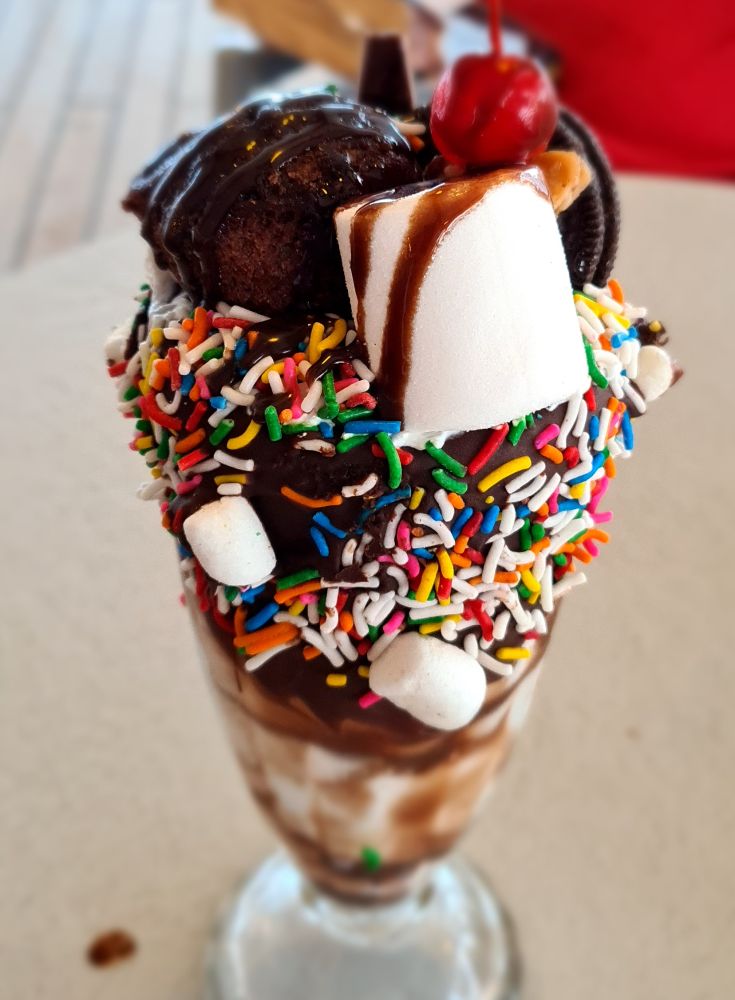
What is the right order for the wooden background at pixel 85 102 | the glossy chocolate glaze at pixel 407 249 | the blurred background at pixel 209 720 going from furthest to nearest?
the wooden background at pixel 85 102
the blurred background at pixel 209 720
the glossy chocolate glaze at pixel 407 249

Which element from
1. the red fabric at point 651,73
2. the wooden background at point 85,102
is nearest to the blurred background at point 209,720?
the red fabric at point 651,73

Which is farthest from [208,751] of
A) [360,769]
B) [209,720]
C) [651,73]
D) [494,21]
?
[651,73]

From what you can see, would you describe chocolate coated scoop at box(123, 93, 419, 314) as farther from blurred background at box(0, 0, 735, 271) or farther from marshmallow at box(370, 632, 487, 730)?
blurred background at box(0, 0, 735, 271)

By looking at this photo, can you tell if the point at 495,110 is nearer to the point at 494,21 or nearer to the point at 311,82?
the point at 494,21

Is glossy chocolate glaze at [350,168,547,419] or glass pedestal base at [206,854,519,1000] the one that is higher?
glossy chocolate glaze at [350,168,547,419]

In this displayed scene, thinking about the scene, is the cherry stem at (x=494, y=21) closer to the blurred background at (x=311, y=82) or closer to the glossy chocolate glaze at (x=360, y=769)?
the glossy chocolate glaze at (x=360, y=769)

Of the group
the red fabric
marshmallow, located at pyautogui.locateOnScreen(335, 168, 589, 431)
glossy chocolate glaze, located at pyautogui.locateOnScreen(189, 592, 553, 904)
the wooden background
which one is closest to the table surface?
→ glossy chocolate glaze, located at pyautogui.locateOnScreen(189, 592, 553, 904)
